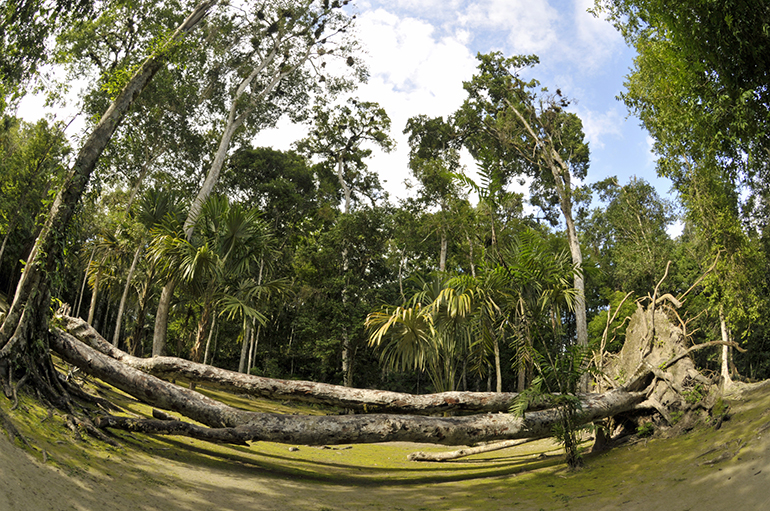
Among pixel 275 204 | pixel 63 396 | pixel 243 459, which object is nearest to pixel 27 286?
pixel 63 396

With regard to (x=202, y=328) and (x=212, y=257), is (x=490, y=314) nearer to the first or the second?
(x=212, y=257)

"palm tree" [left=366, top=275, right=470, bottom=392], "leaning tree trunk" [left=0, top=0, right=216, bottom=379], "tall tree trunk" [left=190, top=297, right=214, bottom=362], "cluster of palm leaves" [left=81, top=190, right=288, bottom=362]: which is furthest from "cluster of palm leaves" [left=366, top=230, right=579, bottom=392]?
"leaning tree trunk" [left=0, top=0, right=216, bottom=379]

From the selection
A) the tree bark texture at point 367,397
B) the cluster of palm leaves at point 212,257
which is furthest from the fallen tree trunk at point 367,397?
the cluster of palm leaves at point 212,257

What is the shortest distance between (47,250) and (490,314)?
26.3 feet

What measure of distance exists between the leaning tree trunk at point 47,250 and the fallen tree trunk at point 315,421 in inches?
46.1

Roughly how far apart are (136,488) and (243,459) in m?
2.38

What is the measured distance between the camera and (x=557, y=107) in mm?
19844

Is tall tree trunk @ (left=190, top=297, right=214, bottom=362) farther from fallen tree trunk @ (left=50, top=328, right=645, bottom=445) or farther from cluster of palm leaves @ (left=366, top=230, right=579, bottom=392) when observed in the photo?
cluster of palm leaves @ (left=366, top=230, right=579, bottom=392)

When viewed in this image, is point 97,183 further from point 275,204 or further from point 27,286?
point 275,204

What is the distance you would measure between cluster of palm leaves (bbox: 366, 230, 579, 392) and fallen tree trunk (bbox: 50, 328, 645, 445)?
1027 millimetres

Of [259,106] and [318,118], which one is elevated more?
[318,118]

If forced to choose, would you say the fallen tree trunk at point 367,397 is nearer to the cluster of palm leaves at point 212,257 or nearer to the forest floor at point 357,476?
the forest floor at point 357,476

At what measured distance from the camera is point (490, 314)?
32.5 feet

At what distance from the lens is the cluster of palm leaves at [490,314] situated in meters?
6.36
